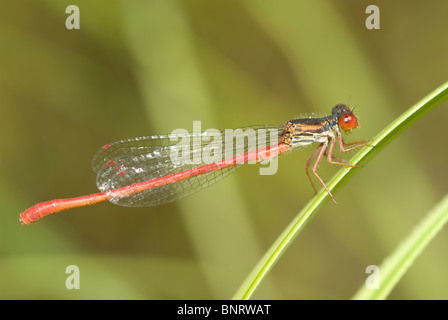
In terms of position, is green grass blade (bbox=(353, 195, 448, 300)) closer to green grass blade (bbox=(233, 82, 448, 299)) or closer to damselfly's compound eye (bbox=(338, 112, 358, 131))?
green grass blade (bbox=(233, 82, 448, 299))

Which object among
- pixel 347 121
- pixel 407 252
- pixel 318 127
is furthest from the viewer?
pixel 318 127

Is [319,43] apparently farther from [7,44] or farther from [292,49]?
[7,44]

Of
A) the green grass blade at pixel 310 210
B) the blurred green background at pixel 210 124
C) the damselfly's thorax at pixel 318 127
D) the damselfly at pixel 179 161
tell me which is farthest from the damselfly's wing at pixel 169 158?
the green grass blade at pixel 310 210

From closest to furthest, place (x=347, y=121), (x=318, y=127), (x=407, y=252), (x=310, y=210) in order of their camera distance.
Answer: (x=407, y=252) → (x=310, y=210) → (x=347, y=121) → (x=318, y=127)

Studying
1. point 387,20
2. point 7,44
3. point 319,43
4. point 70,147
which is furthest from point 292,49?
point 7,44

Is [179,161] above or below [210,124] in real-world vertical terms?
below

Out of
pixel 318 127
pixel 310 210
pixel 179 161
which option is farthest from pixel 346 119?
pixel 310 210

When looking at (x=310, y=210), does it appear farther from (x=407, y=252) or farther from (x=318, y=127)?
(x=318, y=127)

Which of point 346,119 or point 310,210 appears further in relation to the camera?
point 346,119
